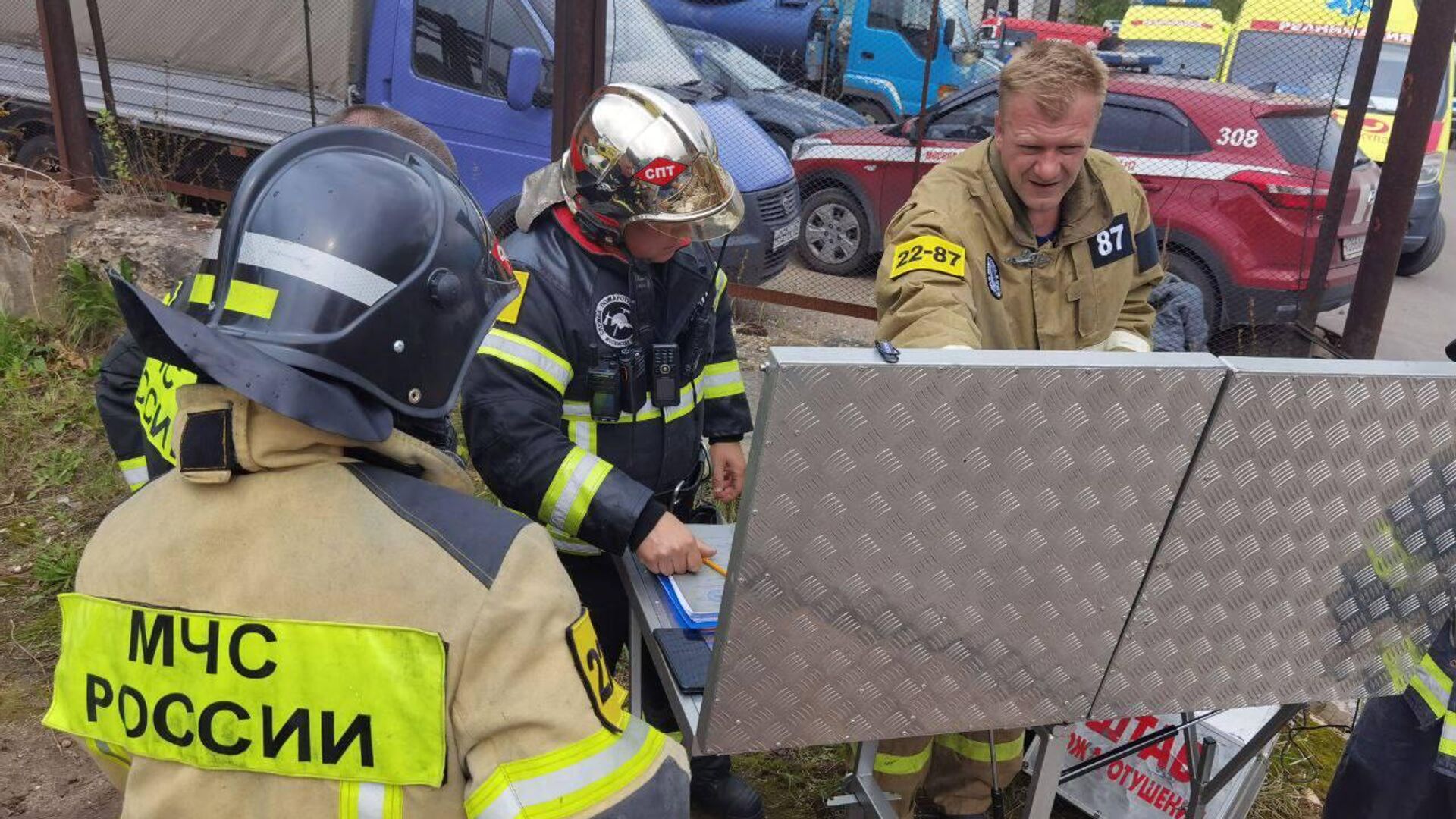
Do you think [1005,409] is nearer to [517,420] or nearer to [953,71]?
[517,420]

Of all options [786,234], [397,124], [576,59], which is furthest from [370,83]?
[397,124]

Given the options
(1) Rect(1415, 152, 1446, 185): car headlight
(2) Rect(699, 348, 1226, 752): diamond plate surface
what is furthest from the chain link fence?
(2) Rect(699, 348, 1226, 752): diamond plate surface

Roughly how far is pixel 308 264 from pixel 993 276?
1602 mm

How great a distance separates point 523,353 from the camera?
7.03ft

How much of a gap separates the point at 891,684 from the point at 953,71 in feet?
35.9

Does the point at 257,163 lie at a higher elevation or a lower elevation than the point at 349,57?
higher

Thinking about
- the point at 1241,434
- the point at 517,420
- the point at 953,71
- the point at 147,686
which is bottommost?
the point at 953,71

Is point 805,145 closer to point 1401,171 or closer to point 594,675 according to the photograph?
point 1401,171

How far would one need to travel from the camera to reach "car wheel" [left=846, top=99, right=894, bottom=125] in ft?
35.2

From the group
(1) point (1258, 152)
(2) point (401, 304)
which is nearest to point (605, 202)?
(2) point (401, 304)

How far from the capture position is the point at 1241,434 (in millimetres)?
1560

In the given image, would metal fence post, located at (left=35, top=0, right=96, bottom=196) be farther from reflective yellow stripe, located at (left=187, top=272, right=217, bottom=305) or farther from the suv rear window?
the suv rear window

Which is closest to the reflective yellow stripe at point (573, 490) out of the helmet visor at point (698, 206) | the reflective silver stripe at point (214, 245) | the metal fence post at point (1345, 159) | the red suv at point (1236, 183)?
the helmet visor at point (698, 206)

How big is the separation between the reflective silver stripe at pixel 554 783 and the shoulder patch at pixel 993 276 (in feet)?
4.92
